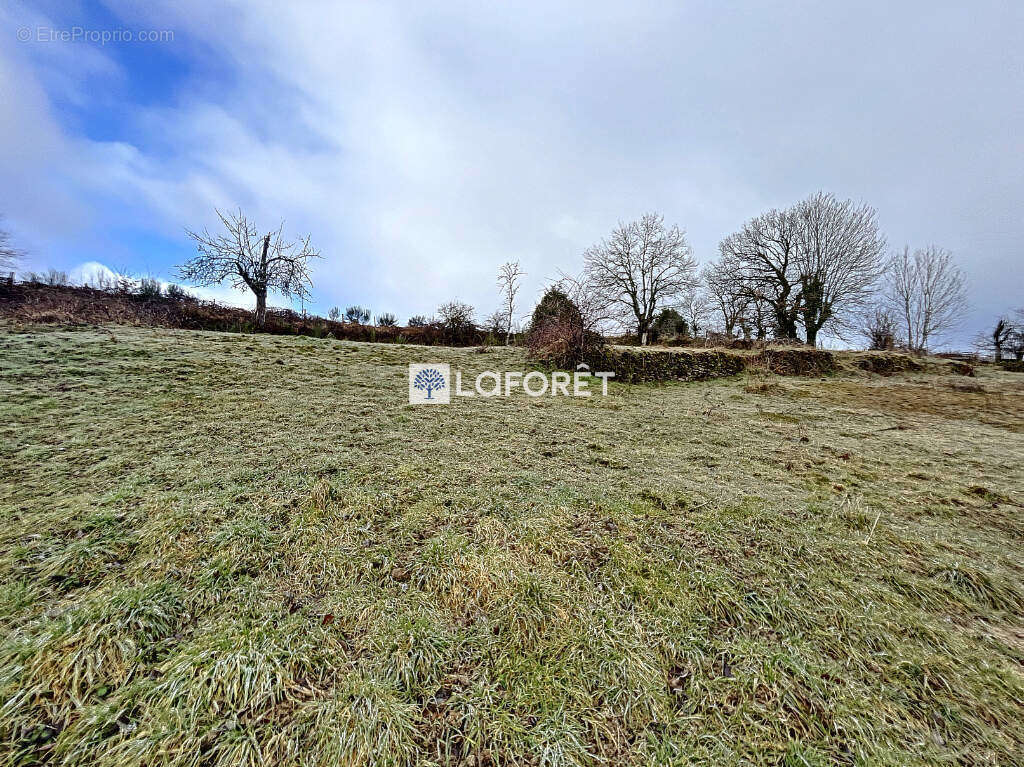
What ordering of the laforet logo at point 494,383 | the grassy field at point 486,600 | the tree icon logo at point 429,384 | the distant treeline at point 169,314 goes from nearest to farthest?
the grassy field at point 486,600 → the tree icon logo at point 429,384 → the laforet logo at point 494,383 → the distant treeline at point 169,314

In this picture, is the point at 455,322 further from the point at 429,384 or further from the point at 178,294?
the point at 178,294

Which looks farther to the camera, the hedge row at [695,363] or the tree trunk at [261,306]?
the tree trunk at [261,306]

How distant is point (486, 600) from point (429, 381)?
5.65m

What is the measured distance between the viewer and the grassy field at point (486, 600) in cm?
138

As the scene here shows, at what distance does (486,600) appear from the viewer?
203cm

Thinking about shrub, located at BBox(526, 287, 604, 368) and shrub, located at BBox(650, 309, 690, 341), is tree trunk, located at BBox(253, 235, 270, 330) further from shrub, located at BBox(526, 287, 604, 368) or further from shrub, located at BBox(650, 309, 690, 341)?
shrub, located at BBox(650, 309, 690, 341)

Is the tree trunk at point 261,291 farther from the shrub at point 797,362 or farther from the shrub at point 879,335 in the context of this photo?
the shrub at point 879,335

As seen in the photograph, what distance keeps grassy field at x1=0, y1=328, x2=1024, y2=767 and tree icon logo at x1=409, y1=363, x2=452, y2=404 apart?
2102 millimetres

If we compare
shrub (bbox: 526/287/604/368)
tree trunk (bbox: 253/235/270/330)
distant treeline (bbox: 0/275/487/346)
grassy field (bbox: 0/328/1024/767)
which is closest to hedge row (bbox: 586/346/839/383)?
shrub (bbox: 526/287/604/368)

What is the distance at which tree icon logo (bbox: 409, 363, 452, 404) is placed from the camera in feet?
20.9

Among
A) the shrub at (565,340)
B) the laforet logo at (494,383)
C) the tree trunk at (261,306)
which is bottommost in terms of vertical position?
the laforet logo at (494,383)

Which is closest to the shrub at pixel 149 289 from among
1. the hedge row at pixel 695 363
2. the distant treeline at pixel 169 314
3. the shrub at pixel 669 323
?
the distant treeline at pixel 169 314

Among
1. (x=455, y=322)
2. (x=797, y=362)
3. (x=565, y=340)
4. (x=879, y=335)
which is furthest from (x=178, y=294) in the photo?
(x=879, y=335)

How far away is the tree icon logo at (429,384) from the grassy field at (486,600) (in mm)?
2102
